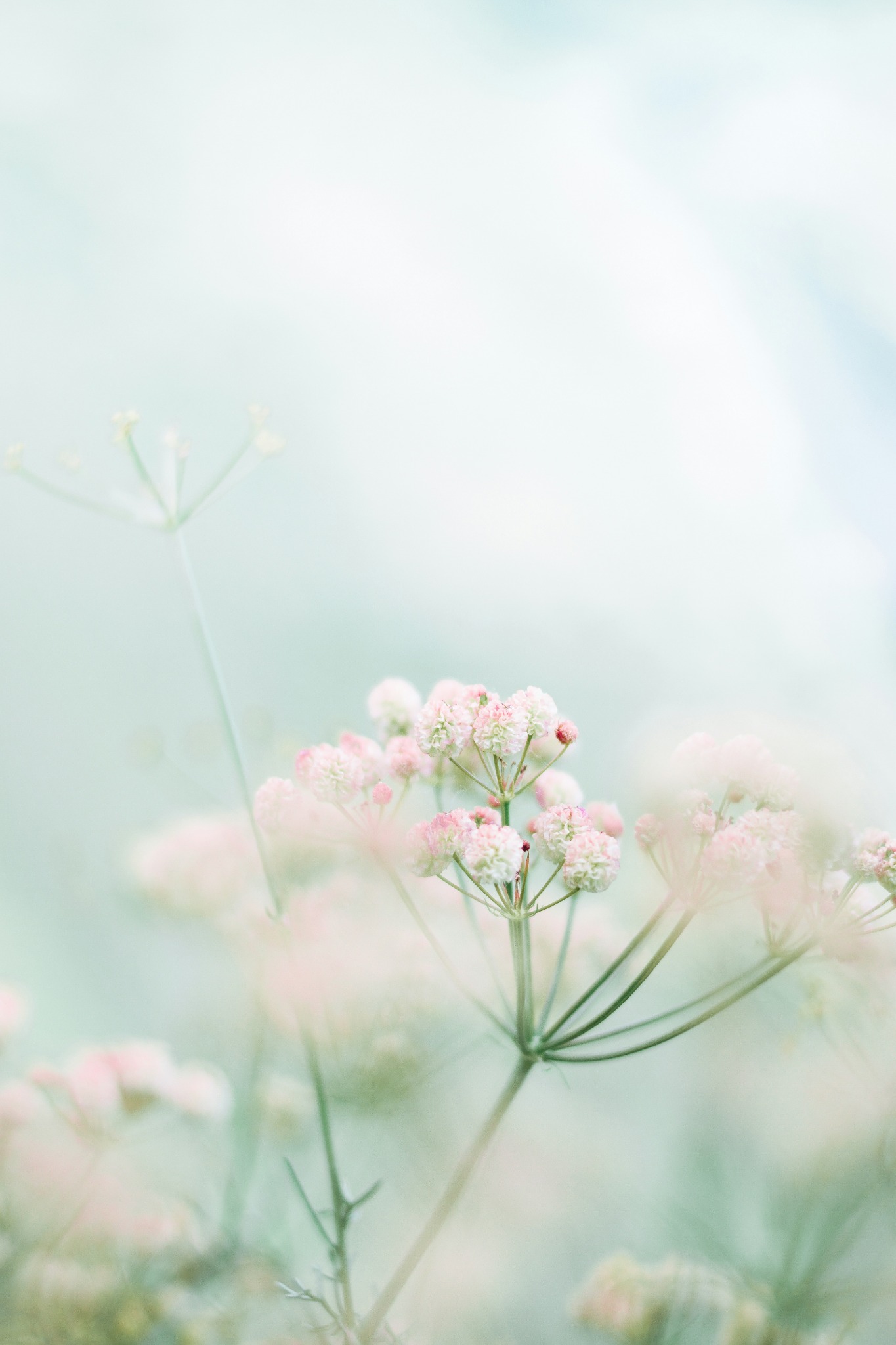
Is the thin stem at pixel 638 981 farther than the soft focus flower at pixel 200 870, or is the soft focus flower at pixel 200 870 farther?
the soft focus flower at pixel 200 870

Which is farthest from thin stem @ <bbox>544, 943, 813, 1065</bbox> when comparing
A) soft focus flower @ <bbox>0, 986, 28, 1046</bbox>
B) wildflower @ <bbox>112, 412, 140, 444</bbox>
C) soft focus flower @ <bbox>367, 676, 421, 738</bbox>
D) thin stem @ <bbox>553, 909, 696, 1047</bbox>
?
wildflower @ <bbox>112, 412, 140, 444</bbox>

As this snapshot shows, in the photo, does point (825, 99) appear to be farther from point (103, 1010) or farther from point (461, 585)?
point (103, 1010)

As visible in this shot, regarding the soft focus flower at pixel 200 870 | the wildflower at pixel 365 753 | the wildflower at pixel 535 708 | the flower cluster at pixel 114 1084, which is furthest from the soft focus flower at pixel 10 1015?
the wildflower at pixel 535 708

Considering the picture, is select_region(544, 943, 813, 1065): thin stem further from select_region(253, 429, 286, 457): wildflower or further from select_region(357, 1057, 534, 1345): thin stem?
select_region(253, 429, 286, 457): wildflower

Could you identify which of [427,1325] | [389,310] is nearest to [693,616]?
[389,310]

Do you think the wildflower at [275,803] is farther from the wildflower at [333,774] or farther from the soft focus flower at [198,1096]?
the soft focus flower at [198,1096]
